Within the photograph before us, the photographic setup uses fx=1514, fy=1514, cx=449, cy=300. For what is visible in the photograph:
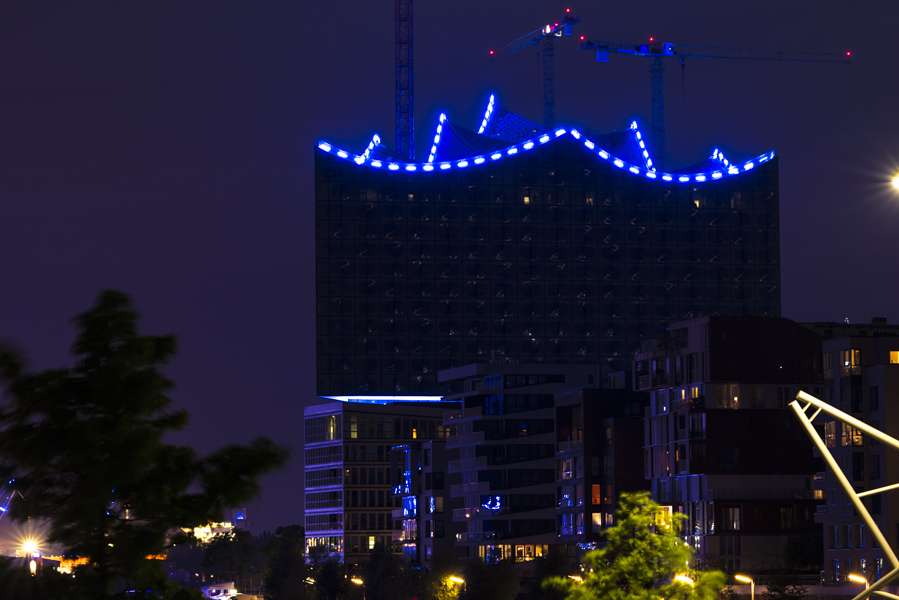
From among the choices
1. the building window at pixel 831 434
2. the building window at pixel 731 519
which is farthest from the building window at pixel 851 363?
the building window at pixel 731 519

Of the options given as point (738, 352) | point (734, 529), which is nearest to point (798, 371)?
point (738, 352)

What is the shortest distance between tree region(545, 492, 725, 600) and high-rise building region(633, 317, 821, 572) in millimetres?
83623

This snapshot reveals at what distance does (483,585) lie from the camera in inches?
6299

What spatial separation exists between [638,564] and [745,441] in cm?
8743

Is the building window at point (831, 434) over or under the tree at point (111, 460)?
over

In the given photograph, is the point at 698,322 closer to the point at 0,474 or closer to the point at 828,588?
the point at 828,588

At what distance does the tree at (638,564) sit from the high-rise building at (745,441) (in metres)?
83.6

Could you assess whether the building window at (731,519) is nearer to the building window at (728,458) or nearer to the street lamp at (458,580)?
the building window at (728,458)

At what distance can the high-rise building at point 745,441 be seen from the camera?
142 meters

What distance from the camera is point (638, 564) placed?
192ft

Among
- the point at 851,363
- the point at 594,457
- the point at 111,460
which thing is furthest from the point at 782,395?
the point at 111,460

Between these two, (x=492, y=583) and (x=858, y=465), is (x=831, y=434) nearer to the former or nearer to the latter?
(x=858, y=465)

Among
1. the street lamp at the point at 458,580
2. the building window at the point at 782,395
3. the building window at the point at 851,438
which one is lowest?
the street lamp at the point at 458,580

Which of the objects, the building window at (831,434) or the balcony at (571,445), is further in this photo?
the balcony at (571,445)
